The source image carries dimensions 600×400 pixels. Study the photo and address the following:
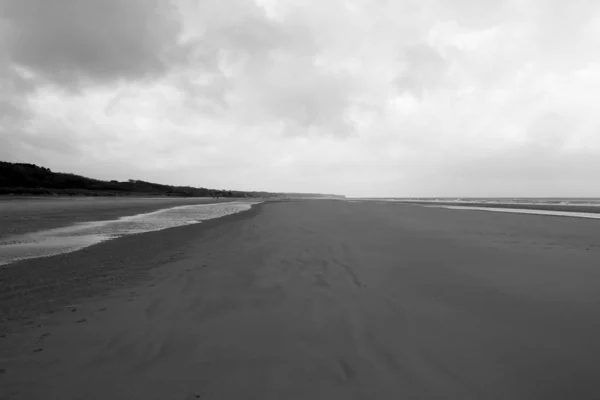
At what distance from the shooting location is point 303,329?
357 cm

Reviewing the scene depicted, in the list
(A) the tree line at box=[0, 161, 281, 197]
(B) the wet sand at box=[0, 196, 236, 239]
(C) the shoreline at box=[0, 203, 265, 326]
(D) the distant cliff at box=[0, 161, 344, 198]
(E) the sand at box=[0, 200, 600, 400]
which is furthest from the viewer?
(A) the tree line at box=[0, 161, 281, 197]

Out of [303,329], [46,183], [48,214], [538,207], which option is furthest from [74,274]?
[46,183]

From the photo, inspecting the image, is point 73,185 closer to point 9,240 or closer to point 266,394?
point 9,240

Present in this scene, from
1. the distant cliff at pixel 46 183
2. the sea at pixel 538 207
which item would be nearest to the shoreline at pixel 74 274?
the sea at pixel 538 207

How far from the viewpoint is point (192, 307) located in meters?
4.27

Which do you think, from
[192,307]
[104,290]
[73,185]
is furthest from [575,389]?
[73,185]

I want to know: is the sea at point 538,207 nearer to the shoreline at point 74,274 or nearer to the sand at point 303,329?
the sand at point 303,329

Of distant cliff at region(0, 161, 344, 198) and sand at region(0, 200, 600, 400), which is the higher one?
distant cliff at region(0, 161, 344, 198)

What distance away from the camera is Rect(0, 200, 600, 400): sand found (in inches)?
97.8

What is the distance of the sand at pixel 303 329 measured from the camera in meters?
2.48

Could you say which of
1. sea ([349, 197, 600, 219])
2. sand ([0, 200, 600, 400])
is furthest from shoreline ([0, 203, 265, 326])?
sea ([349, 197, 600, 219])

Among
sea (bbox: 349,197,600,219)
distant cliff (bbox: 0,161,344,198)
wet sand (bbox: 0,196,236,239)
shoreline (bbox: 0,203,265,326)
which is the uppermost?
distant cliff (bbox: 0,161,344,198)

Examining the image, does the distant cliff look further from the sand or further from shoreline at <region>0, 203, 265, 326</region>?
the sand

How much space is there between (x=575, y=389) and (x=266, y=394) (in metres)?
2.70
